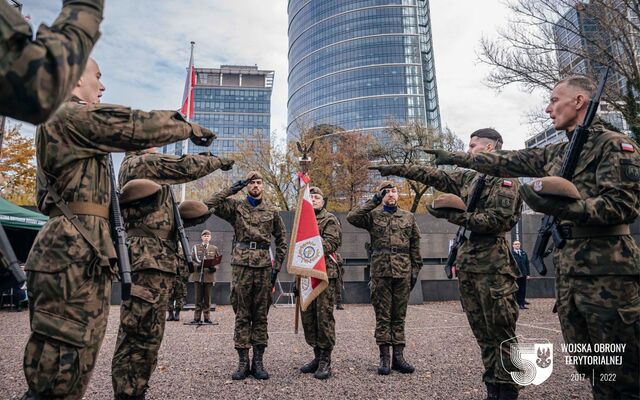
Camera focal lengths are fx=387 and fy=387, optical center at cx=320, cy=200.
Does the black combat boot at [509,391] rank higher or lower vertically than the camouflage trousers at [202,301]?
lower

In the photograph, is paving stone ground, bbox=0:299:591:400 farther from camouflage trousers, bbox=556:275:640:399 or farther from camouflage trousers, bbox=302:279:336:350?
camouflage trousers, bbox=556:275:640:399

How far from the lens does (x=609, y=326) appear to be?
98.9 inches

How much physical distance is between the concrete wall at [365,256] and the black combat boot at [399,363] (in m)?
9.46

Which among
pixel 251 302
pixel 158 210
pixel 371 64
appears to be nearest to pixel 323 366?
pixel 251 302

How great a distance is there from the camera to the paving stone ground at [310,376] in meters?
4.21

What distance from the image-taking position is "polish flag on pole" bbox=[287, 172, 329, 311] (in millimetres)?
5461

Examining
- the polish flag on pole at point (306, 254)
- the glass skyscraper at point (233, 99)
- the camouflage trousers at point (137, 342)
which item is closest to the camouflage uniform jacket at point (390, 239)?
the polish flag on pole at point (306, 254)

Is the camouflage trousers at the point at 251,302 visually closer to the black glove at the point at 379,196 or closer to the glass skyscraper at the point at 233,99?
the black glove at the point at 379,196

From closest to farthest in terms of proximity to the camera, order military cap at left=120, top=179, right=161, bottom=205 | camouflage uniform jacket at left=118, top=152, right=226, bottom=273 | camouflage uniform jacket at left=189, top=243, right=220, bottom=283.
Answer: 1. military cap at left=120, top=179, right=161, bottom=205
2. camouflage uniform jacket at left=118, top=152, right=226, bottom=273
3. camouflage uniform jacket at left=189, top=243, right=220, bottom=283

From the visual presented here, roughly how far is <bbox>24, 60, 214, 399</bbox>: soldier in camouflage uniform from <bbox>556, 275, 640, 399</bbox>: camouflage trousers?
2.86 metres

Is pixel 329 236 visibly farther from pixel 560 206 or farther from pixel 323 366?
pixel 560 206

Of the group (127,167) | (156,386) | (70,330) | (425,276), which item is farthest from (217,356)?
(425,276)

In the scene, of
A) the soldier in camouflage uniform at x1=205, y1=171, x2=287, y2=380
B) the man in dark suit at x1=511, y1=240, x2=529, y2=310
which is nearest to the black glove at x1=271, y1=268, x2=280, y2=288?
the soldier in camouflage uniform at x1=205, y1=171, x2=287, y2=380

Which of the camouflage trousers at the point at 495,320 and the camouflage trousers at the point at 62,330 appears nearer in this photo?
the camouflage trousers at the point at 62,330
